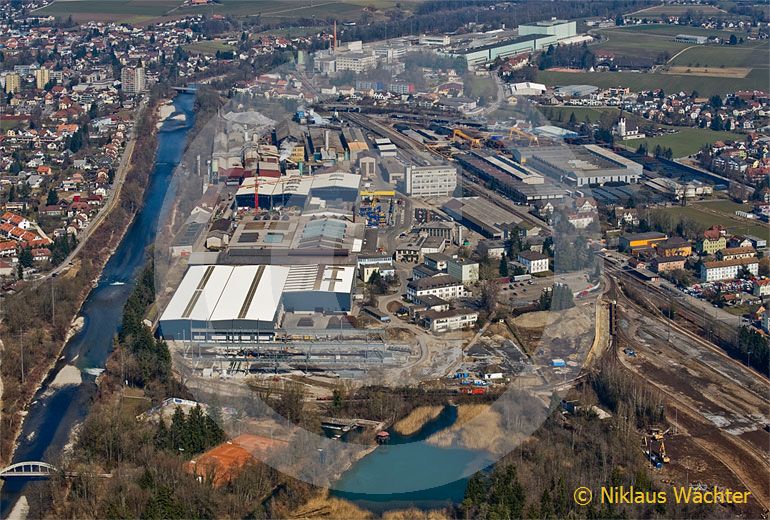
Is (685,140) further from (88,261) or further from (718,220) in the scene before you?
(88,261)

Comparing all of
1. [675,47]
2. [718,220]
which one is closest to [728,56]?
[675,47]

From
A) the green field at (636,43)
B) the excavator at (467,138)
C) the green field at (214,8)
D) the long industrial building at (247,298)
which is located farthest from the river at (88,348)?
the green field at (214,8)

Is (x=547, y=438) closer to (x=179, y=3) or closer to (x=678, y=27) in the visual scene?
(x=678, y=27)

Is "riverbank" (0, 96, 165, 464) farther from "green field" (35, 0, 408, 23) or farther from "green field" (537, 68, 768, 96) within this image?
"green field" (35, 0, 408, 23)

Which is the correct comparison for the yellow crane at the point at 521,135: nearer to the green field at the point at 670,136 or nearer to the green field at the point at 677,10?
the green field at the point at 670,136

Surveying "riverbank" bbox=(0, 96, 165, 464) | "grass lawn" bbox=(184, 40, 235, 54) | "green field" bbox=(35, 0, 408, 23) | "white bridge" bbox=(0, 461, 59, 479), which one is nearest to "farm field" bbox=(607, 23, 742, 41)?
"green field" bbox=(35, 0, 408, 23)
